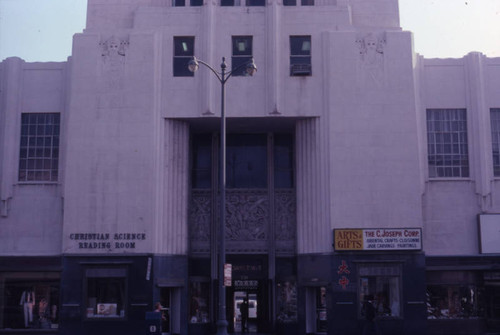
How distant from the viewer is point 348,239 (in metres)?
29.8

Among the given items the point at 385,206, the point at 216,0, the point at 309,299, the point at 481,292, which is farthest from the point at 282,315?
the point at 216,0

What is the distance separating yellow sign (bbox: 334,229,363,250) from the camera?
97.3 feet

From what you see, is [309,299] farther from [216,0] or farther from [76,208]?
[216,0]

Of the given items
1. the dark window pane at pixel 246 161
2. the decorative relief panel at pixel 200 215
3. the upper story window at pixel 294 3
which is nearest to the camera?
the decorative relief panel at pixel 200 215

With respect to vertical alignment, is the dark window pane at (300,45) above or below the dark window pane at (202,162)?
above

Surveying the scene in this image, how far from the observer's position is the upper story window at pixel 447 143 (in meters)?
31.6

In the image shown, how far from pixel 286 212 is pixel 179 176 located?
18.1 ft

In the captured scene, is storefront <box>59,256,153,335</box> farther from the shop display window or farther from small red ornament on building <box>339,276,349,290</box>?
Result: the shop display window

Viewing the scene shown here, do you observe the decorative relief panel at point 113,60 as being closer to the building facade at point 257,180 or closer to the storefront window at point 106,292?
the building facade at point 257,180

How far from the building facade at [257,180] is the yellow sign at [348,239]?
91 mm

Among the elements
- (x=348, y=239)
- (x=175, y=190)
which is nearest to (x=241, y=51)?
(x=175, y=190)

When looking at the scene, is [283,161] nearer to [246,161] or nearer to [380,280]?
[246,161]

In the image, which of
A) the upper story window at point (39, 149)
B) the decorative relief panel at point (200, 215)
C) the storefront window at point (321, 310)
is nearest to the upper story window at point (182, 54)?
the decorative relief panel at point (200, 215)

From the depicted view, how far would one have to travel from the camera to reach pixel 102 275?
29562 millimetres
